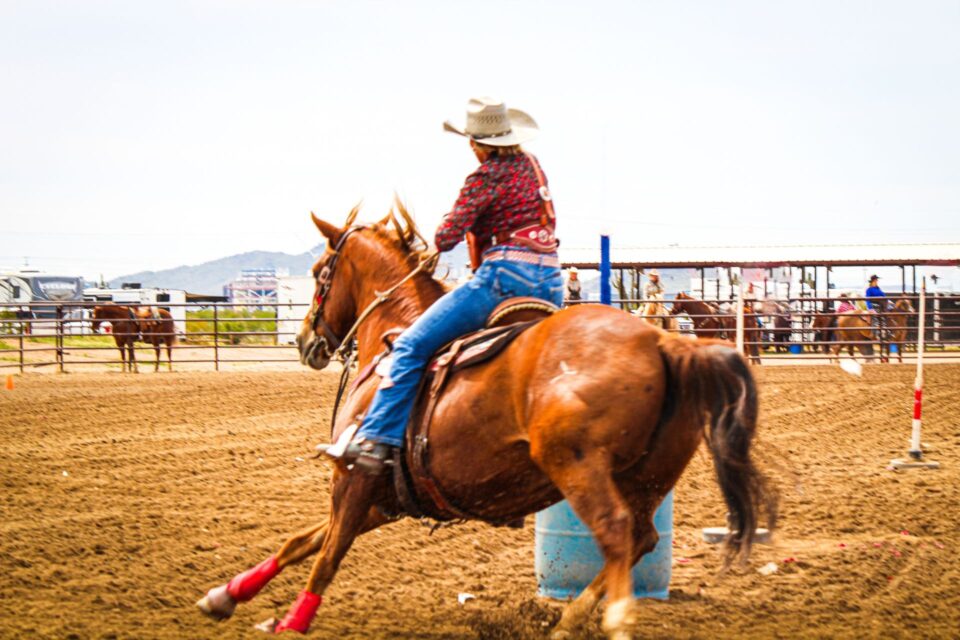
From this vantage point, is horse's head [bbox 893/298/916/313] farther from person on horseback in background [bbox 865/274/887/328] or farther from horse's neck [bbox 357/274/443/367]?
horse's neck [bbox 357/274/443/367]

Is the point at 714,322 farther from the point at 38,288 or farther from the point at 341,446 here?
the point at 38,288

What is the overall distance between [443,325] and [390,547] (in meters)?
2.51

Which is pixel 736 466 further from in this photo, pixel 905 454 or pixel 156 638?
pixel 905 454

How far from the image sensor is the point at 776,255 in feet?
115

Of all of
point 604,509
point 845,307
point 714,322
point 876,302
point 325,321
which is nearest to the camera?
point 604,509

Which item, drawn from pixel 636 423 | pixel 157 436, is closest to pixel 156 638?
pixel 636 423

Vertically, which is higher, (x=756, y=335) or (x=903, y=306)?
(x=903, y=306)

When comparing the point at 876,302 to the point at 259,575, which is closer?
the point at 259,575

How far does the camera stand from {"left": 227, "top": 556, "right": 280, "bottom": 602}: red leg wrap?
4.54 m

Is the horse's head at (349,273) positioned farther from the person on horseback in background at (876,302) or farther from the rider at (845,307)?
the person on horseback in background at (876,302)

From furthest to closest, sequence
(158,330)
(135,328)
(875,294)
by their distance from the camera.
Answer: (135,328) → (158,330) → (875,294)

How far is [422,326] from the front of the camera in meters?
4.39

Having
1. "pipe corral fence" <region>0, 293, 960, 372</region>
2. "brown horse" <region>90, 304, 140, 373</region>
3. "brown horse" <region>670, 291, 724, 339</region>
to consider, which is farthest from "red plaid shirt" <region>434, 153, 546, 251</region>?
"brown horse" <region>90, 304, 140, 373</region>

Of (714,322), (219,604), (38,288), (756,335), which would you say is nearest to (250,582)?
(219,604)
